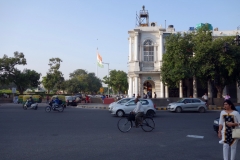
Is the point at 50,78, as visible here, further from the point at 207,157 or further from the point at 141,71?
the point at 207,157

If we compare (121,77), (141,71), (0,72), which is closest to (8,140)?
(141,71)

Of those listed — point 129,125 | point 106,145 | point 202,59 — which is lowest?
point 106,145

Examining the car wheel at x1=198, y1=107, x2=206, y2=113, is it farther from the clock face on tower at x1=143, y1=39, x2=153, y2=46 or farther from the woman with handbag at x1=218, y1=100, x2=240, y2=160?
the woman with handbag at x1=218, y1=100, x2=240, y2=160

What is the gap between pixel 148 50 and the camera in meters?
43.6

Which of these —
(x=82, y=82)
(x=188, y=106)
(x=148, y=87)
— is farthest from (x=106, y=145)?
(x=82, y=82)

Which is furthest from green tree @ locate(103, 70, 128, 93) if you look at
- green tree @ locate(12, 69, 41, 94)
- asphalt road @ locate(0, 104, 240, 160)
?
asphalt road @ locate(0, 104, 240, 160)

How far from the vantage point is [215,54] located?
108 ft

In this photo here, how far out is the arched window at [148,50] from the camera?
43500 millimetres

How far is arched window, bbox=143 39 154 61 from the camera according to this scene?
4350 cm

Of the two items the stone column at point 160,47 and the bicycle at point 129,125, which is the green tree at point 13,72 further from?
the bicycle at point 129,125

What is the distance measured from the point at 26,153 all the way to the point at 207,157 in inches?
218

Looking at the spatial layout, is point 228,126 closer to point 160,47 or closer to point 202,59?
point 202,59

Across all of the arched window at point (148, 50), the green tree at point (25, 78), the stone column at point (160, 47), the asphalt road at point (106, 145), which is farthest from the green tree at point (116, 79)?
the asphalt road at point (106, 145)

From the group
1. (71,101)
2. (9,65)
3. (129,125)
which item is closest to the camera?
(129,125)
